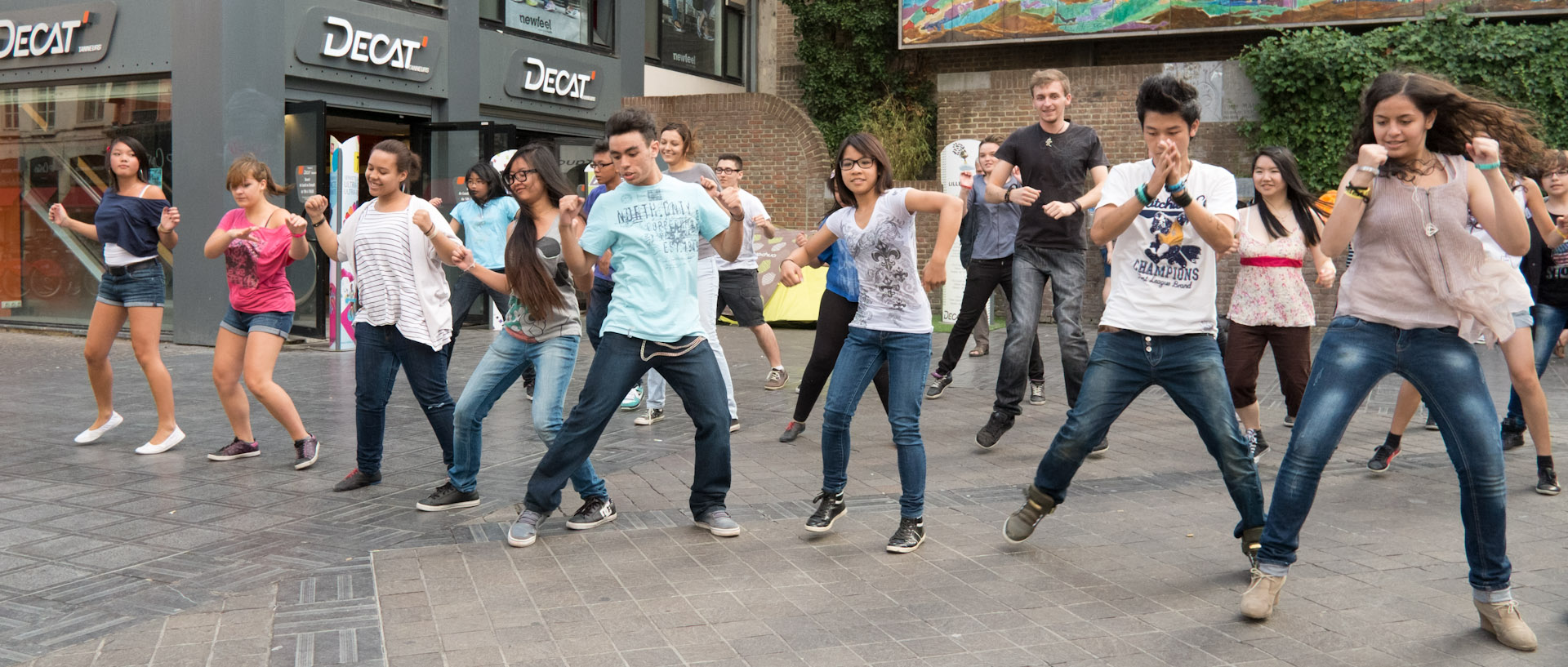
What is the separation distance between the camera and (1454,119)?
3.79m

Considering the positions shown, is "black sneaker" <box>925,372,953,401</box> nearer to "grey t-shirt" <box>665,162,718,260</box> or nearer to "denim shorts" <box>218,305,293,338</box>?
"grey t-shirt" <box>665,162,718,260</box>

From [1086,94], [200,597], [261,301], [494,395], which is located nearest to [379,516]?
[494,395]

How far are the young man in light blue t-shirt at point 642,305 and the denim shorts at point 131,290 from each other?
3489mm

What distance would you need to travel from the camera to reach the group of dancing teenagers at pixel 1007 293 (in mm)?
3852

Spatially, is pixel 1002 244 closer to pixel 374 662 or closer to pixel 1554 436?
pixel 1554 436

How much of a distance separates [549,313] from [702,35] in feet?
64.0

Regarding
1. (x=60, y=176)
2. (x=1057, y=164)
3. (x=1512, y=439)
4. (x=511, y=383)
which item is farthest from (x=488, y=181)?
(x=60, y=176)

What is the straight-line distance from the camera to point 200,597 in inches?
172

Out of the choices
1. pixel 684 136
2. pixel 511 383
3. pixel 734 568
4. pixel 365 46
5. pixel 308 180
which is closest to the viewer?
pixel 734 568

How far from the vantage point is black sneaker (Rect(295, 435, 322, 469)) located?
6.65m

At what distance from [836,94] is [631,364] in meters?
21.3

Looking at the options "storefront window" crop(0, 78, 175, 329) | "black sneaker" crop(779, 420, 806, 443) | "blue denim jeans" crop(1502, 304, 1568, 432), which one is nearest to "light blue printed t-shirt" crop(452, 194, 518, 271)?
"black sneaker" crop(779, 420, 806, 443)

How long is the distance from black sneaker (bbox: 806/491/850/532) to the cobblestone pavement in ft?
0.18

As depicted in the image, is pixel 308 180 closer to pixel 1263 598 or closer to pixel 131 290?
pixel 131 290
